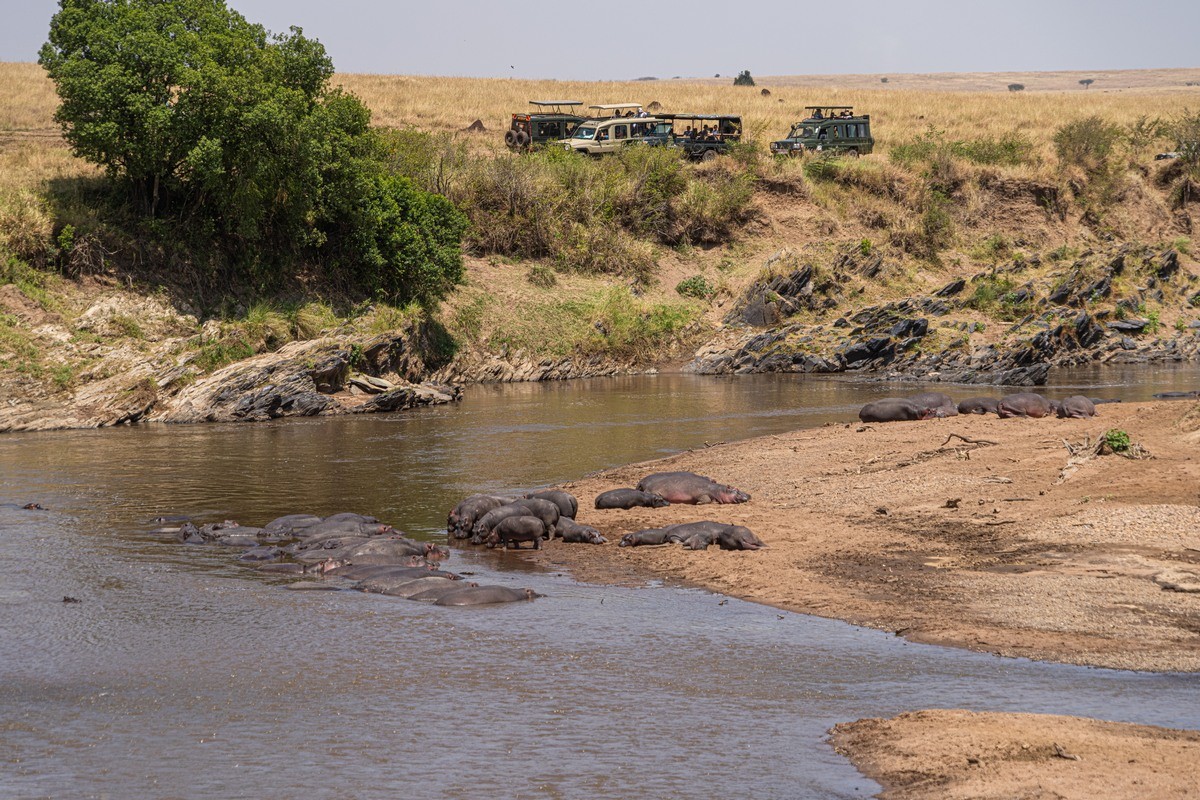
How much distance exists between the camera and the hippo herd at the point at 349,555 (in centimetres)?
1427

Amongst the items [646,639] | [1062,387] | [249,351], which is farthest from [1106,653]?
[249,351]

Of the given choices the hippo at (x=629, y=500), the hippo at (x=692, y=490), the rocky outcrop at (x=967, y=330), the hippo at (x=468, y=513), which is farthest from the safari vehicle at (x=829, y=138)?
the hippo at (x=468, y=513)

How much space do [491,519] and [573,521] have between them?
1281 millimetres

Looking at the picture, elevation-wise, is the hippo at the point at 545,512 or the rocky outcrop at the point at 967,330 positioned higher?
the rocky outcrop at the point at 967,330

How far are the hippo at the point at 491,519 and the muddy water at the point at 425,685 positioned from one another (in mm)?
723

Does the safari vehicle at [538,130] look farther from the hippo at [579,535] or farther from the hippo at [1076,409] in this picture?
the hippo at [579,535]

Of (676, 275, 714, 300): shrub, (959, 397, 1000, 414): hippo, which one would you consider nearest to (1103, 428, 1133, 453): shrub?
(959, 397, 1000, 414): hippo

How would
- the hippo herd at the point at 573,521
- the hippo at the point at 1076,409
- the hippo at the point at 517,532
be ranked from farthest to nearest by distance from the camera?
1. the hippo at the point at 1076,409
2. the hippo at the point at 517,532
3. the hippo herd at the point at 573,521

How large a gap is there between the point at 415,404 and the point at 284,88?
382 inches

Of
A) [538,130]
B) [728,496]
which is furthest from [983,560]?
[538,130]

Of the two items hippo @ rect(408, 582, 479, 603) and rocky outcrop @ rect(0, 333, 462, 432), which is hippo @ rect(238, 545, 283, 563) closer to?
hippo @ rect(408, 582, 479, 603)

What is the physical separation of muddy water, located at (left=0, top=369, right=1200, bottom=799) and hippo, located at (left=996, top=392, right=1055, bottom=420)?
1304 centimetres

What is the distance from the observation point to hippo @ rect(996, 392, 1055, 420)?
2519 cm

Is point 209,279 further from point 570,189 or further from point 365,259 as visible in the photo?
point 570,189
